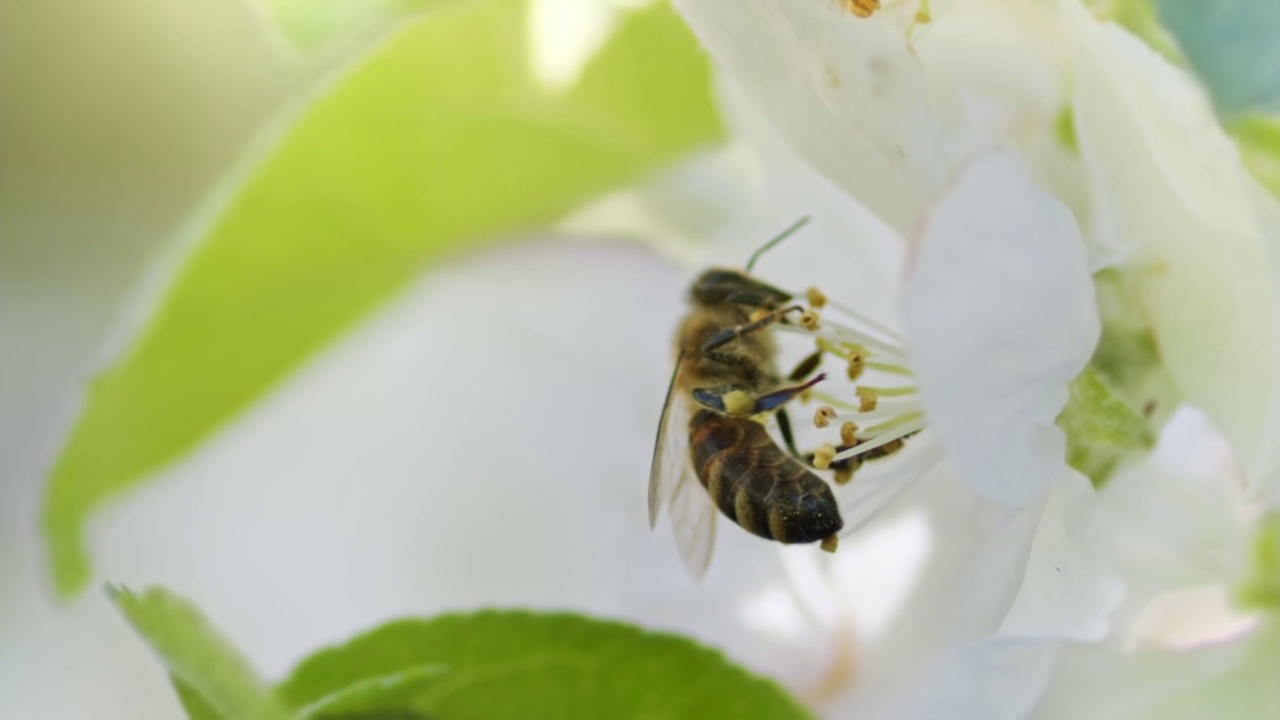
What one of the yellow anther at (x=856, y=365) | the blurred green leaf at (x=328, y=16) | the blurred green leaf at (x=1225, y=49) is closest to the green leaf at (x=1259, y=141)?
the blurred green leaf at (x=1225, y=49)

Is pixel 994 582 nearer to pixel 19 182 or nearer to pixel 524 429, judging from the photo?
pixel 524 429

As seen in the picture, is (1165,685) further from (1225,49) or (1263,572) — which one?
(1225,49)

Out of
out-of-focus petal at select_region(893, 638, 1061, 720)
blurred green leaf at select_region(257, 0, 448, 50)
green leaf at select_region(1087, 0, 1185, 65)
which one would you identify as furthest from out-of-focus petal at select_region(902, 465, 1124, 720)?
blurred green leaf at select_region(257, 0, 448, 50)

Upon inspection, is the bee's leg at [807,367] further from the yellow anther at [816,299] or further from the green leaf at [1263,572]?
the green leaf at [1263,572]

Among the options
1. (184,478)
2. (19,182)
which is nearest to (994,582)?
(184,478)

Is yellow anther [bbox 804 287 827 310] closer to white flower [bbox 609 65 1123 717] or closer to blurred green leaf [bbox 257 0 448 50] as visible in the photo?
white flower [bbox 609 65 1123 717]

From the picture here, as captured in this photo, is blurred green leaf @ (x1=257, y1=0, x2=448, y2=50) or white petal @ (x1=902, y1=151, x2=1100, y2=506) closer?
white petal @ (x1=902, y1=151, x2=1100, y2=506)
